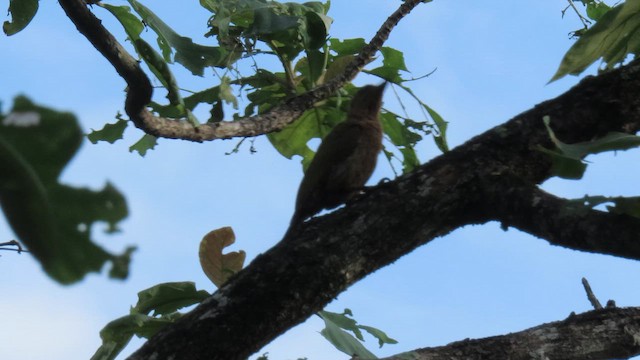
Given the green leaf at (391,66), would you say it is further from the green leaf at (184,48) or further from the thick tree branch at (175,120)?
the green leaf at (184,48)

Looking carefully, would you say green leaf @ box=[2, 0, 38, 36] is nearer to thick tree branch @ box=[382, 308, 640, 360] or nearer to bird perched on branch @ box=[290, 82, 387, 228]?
bird perched on branch @ box=[290, 82, 387, 228]

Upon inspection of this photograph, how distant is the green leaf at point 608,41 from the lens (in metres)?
2.83

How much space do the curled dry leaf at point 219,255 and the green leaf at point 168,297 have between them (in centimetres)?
11

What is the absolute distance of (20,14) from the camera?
10.7ft

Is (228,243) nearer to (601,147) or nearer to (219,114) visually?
(219,114)

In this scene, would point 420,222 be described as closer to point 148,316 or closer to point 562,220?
point 562,220

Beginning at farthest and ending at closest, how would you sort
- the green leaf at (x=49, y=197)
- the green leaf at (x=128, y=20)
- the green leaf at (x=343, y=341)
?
1. the green leaf at (x=128, y=20)
2. the green leaf at (x=343, y=341)
3. the green leaf at (x=49, y=197)

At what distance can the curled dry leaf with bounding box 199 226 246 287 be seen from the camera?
3.19 meters

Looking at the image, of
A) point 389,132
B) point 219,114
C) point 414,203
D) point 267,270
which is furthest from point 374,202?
point 389,132

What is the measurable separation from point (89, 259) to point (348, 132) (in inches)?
128

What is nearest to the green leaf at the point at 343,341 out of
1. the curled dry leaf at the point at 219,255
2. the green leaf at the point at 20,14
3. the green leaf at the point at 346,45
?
the curled dry leaf at the point at 219,255

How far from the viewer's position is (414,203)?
2.49 m

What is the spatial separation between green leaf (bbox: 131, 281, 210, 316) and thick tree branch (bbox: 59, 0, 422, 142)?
2.35 ft

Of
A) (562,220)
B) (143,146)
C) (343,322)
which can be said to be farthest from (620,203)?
(143,146)
